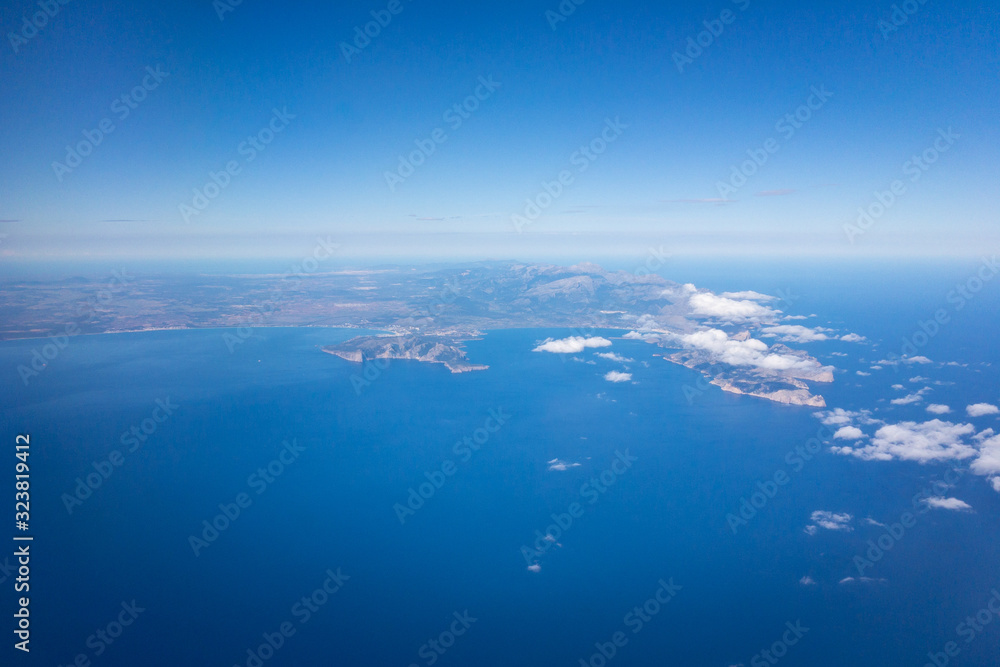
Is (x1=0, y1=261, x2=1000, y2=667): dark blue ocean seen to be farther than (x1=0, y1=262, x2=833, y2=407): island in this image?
No

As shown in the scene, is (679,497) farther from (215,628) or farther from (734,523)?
(215,628)

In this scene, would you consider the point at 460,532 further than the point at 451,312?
No

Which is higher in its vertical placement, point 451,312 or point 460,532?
point 451,312

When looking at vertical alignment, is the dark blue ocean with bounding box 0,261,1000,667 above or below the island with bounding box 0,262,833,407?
below

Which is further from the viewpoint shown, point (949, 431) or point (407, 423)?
point (407, 423)

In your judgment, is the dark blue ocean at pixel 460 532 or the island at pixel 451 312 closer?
the dark blue ocean at pixel 460 532

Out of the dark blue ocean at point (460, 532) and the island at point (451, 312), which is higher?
the island at point (451, 312)

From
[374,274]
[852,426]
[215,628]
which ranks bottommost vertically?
[215,628]

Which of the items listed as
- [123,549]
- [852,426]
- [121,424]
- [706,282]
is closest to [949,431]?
[852,426]
